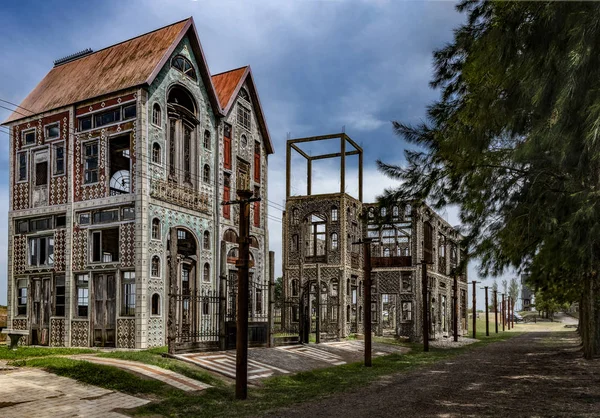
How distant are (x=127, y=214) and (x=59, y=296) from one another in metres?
4.82

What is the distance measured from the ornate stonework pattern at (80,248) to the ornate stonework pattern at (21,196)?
3.61 meters

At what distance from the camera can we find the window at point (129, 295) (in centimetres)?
2230

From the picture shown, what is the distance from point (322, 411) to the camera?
38.8ft

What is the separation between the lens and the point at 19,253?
25688 mm

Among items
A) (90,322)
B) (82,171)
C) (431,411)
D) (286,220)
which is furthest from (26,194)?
(431,411)

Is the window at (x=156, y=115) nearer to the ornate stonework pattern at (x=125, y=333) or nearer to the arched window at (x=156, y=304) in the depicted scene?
the arched window at (x=156, y=304)

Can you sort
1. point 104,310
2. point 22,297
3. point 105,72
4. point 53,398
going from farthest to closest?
point 22,297, point 105,72, point 104,310, point 53,398

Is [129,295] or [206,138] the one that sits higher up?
[206,138]

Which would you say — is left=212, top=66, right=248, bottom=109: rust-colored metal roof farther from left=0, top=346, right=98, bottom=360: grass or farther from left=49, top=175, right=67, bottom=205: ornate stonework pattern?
left=0, top=346, right=98, bottom=360: grass

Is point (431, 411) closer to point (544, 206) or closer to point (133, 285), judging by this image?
point (544, 206)

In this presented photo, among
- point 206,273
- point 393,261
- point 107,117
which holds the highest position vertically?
point 107,117

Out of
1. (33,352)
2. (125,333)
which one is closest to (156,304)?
(125,333)

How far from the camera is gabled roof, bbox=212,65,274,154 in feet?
95.0

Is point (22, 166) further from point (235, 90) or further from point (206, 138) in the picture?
point (235, 90)
